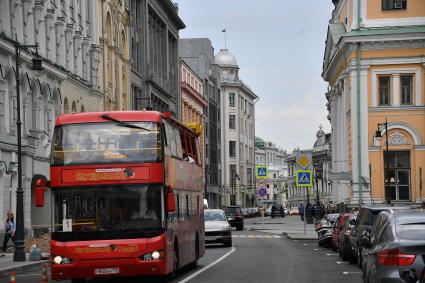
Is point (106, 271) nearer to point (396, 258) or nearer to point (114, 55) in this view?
point (396, 258)

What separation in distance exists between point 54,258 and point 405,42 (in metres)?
48.5

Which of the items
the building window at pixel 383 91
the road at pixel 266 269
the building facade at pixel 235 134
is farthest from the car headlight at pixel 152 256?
the building facade at pixel 235 134

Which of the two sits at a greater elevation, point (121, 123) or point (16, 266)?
point (121, 123)

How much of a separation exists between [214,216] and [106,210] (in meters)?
22.2

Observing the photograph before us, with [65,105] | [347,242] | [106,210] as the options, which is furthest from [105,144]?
[65,105]

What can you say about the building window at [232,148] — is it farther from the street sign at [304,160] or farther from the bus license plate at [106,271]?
the bus license plate at [106,271]

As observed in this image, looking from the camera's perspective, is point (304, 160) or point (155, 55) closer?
point (304, 160)

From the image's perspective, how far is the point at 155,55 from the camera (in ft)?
298

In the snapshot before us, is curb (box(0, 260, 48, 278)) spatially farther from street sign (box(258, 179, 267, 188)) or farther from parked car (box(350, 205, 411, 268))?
street sign (box(258, 179, 267, 188))

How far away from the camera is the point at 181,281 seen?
72.4 ft

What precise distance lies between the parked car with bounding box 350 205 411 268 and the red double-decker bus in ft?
22.9

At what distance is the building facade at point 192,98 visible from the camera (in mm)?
109213

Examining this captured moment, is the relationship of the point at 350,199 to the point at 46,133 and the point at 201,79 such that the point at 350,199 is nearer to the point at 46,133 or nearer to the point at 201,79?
the point at 46,133

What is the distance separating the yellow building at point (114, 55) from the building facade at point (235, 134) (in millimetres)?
69557
